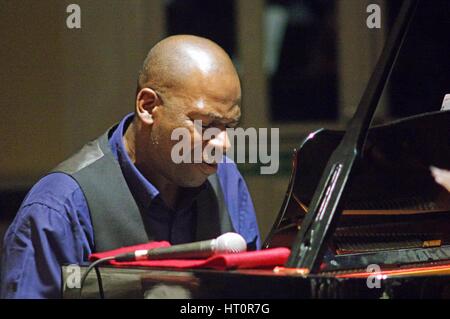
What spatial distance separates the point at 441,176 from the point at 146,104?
0.83 meters

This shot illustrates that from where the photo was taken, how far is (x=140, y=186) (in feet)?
8.03

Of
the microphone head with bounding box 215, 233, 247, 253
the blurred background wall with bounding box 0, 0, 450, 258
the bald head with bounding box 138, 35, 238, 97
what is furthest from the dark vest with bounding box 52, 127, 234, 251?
the blurred background wall with bounding box 0, 0, 450, 258

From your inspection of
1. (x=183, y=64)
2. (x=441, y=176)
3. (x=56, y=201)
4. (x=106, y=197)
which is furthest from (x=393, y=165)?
(x=56, y=201)

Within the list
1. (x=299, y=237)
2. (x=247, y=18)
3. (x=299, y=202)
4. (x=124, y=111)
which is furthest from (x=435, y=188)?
(x=247, y=18)

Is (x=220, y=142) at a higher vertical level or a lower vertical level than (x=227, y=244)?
higher

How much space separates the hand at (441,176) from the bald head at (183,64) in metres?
0.60

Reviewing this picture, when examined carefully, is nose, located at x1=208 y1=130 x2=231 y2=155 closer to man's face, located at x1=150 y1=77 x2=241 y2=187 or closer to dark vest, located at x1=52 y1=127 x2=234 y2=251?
man's face, located at x1=150 y1=77 x2=241 y2=187

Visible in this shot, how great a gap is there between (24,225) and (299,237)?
717 millimetres

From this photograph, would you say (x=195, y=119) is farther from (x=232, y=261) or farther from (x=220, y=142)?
(x=232, y=261)

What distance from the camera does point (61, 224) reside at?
7.32 ft

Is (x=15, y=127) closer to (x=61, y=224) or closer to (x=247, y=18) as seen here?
(x=247, y=18)

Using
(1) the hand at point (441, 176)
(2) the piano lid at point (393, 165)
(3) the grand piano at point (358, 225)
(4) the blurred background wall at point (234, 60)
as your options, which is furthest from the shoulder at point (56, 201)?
(4) the blurred background wall at point (234, 60)

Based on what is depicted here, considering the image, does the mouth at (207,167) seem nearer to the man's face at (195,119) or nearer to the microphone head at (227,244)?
the man's face at (195,119)

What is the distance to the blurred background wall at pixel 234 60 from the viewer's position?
4910 mm
